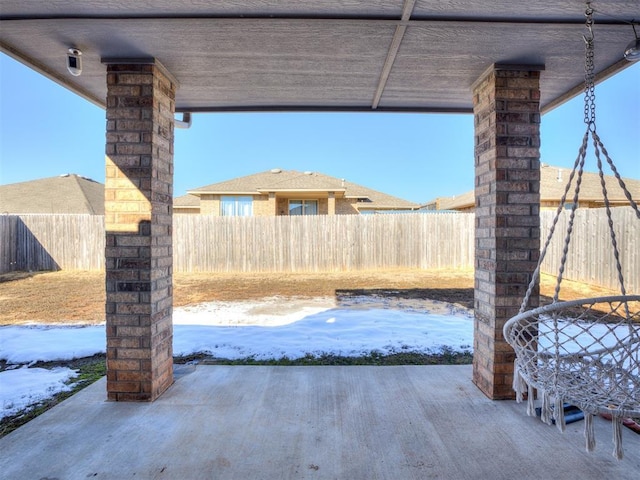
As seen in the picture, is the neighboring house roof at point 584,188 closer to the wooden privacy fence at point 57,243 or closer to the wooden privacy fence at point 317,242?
the wooden privacy fence at point 317,242

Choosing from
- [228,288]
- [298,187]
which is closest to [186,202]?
[298,187]

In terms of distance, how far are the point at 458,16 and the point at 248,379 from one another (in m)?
3.04

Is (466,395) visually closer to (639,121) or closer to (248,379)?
(248,379)

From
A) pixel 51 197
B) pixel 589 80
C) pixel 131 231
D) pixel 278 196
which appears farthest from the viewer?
pixel 51 197

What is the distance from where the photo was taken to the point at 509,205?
2719mm

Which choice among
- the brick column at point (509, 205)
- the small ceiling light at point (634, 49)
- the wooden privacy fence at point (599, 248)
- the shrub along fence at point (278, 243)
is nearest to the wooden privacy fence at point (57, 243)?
the shrub along fence at point (278, 243)

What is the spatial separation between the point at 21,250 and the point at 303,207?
1022cm

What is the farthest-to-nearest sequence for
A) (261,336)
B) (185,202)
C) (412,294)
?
1. (185,202)
2. (412,294)
3. (261,336)

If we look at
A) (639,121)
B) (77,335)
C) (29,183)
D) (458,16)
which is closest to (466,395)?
(458,16)

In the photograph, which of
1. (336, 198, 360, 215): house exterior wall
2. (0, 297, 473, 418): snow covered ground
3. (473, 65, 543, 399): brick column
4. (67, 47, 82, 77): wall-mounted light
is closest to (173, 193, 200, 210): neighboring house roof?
(336, 198, 360, 215): house exterior wall

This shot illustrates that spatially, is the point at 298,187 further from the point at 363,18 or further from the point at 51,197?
the point at 363,18

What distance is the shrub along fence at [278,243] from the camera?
11.8 m

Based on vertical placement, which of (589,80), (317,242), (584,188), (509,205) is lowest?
(317,242)

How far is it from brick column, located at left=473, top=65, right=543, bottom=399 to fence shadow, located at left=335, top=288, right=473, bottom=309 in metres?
4.22
